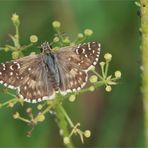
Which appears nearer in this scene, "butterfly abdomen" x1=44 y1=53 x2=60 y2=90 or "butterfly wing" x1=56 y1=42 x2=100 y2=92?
"butterfly wing" x1=56 y1=42 x2=100 y2=92

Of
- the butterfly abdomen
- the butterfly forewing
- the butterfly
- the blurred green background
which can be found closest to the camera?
the butterfly

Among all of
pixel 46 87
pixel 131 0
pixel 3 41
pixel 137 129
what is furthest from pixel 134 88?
pixel 46 87

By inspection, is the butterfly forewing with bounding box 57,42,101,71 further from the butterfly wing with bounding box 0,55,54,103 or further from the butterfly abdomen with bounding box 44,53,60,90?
the butterfly wing with bounding box 0,55,54,103

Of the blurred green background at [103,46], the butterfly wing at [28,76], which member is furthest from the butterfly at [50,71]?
the blurred green background at [103,46]

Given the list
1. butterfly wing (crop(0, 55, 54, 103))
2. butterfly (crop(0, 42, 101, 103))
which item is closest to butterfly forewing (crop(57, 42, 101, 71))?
butterfly (crop(0, 42, 101, 103))

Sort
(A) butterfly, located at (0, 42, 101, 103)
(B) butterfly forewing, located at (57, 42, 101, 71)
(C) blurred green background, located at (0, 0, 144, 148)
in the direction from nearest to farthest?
(A) butterfly, located at (0, 42, 101, 103)
(B) butterfly forewing, located at (57, 42, 101, 71)
(C) blurred green background, located at (0, 0, 144, 148)

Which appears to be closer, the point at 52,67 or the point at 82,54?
the point at 82,54

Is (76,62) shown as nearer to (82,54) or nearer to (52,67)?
(82,54)

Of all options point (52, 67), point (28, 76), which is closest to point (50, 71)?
point (52, 67)
